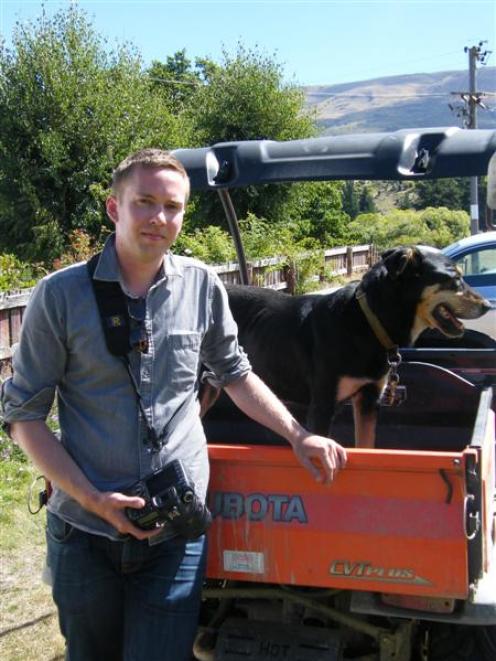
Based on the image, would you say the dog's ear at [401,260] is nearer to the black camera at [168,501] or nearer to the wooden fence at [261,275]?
the black camera at [168,501]

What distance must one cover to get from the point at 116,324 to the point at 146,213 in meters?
0.33

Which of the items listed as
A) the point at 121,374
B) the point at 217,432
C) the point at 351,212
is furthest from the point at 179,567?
the point at 351,212

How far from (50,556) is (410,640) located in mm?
1339

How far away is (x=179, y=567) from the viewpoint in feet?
7.75

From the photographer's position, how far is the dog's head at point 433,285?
3.87 metres

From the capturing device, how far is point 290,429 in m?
2.61

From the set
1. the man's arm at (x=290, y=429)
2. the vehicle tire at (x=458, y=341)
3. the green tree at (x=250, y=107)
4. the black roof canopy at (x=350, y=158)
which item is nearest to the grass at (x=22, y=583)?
the man's arm at (x=290, y=429)

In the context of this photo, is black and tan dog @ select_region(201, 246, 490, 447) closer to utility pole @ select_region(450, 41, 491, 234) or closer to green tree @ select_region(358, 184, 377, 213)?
utility pole @ select_region(450, 41, 491, 234)

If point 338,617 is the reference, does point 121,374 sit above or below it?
above

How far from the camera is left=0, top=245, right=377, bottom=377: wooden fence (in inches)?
278

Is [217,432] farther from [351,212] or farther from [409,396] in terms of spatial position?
[351,212]

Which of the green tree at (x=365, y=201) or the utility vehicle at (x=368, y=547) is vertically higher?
the green tree at (x=365, y=201)

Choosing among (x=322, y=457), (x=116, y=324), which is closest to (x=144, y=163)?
(x=116, y=324)

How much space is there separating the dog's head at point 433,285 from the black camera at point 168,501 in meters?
1.92
